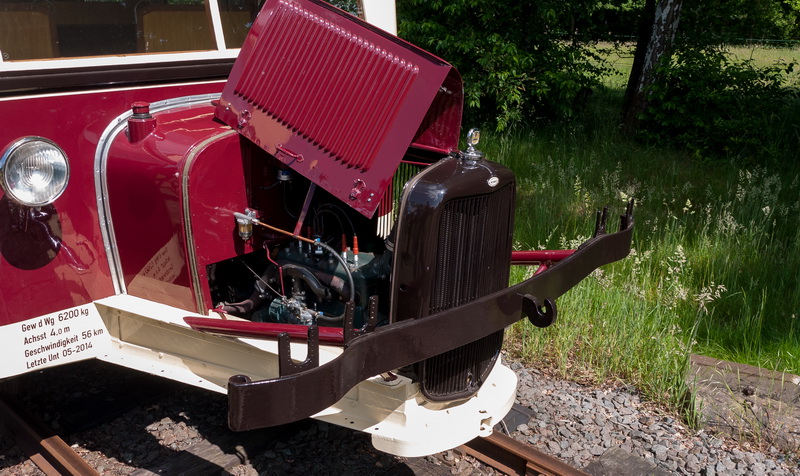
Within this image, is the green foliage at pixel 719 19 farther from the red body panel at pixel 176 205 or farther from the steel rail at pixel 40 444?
the steel rail at pixel 40 444

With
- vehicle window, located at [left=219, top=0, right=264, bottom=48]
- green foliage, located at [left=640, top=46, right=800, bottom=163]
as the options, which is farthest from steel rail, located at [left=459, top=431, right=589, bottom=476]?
green foliage, located at [left=640, top=46, right=800, bottom=163]

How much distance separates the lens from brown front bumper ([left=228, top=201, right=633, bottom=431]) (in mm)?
2215

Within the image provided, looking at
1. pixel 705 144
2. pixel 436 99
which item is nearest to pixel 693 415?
pixel 436 99

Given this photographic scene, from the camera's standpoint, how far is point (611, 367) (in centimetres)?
422

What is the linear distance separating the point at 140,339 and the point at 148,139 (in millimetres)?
871

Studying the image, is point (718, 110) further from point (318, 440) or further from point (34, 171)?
point (34, 171)

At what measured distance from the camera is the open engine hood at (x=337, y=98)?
287 centimetres

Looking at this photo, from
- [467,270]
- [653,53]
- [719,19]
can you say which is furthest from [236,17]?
[719,19]

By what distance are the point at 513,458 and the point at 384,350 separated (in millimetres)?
1166

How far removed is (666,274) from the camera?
5.34 metres

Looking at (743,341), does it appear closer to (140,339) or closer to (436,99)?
(436,99)

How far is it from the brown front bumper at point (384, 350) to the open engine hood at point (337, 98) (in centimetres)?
56

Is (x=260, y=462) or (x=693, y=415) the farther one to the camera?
(x=693, y=415)

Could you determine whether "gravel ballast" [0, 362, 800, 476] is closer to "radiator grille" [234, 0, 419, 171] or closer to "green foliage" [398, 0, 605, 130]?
"radiator grille" [234, 0, 419, 171]
